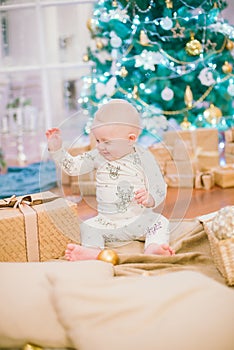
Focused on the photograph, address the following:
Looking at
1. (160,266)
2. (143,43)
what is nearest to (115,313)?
(160,266)

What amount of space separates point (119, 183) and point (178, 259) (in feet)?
1.00

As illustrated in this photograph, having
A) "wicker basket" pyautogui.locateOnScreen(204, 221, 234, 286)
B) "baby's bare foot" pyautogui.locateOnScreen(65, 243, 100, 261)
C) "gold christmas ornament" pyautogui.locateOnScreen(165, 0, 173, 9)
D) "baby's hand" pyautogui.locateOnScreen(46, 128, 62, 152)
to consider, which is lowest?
"baby's bare foot" pyautogui.locateOnScreen(65, 243, 100, 261)

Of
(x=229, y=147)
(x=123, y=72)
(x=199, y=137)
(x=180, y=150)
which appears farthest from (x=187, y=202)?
(x=123, y=72)

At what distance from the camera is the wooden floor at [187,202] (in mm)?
1975

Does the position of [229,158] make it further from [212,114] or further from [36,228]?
[36,228]

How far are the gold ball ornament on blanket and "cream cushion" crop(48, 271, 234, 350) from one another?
30 centimetres

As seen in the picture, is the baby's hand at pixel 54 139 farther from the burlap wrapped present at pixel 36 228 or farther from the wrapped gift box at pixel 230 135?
the wrapped gift box at pixel 230 135

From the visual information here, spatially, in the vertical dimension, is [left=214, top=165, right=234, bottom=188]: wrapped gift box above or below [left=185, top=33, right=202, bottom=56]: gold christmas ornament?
below

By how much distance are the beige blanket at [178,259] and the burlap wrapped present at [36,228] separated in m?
0.19

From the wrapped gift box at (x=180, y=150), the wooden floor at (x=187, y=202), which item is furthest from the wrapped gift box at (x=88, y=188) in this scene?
the wrapped gift box at (x=180, y=150)

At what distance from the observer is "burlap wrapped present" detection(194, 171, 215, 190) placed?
2471 millimetres

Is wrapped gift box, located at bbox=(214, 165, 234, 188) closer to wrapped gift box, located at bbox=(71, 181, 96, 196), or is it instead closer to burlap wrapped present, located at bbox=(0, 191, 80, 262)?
wrapped gift box, located at bbox=(71, 181, 96, 196)

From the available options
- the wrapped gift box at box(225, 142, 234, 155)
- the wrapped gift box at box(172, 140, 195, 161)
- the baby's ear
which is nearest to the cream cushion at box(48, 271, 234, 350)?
the baby's ear

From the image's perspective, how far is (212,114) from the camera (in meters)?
2.81
